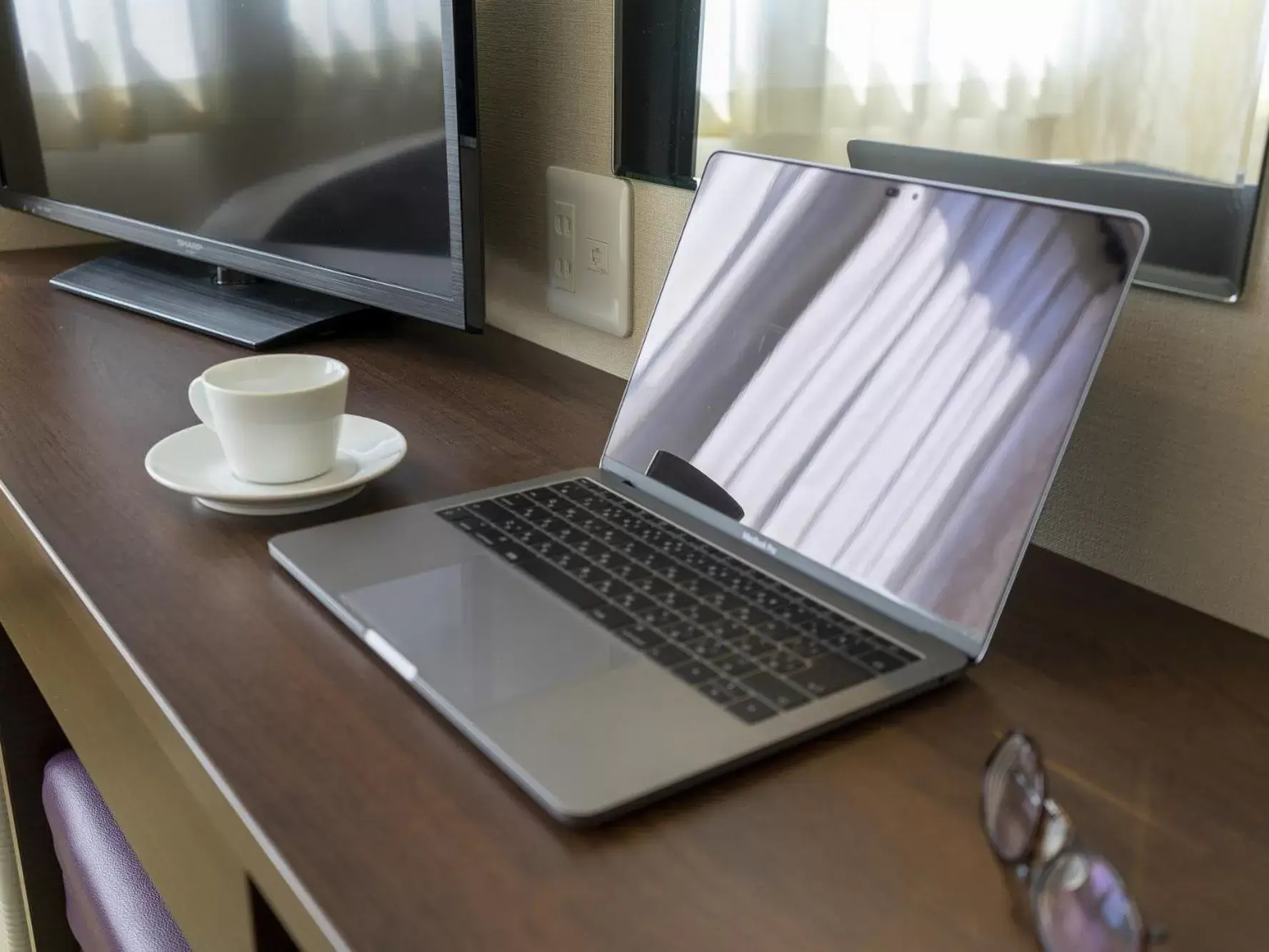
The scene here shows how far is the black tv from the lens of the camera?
93 centimetres

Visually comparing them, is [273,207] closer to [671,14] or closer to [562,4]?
[562,4]

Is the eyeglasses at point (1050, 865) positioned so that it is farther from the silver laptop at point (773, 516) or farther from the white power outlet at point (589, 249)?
the white power outlet at point (589, 249)

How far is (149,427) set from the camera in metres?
0.82

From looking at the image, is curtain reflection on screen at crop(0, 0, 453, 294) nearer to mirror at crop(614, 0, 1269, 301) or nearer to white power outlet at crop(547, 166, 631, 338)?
white power outlet at crop(547, 166, 631, 338)

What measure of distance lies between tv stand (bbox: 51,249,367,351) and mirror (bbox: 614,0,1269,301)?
43 cm

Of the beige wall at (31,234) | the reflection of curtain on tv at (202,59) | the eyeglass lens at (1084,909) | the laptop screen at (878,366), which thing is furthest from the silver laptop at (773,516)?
the beige wall at (31,234)

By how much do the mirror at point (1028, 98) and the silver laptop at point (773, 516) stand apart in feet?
0.26

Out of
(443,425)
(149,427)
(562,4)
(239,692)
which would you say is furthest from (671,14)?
(239,692)

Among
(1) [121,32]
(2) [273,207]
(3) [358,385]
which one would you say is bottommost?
(3) [358,385]

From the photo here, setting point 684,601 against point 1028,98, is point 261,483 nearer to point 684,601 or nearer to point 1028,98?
point 684,601

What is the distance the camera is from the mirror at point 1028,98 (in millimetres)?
557

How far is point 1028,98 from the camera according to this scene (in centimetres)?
63

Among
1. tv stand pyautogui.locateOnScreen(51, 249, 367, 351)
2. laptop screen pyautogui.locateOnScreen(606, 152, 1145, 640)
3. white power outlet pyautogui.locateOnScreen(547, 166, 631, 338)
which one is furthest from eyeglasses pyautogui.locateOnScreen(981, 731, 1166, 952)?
tv stand pyautogui.locateOnScreen(51, 249, 367, 351)

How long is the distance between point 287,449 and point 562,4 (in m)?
0.49
